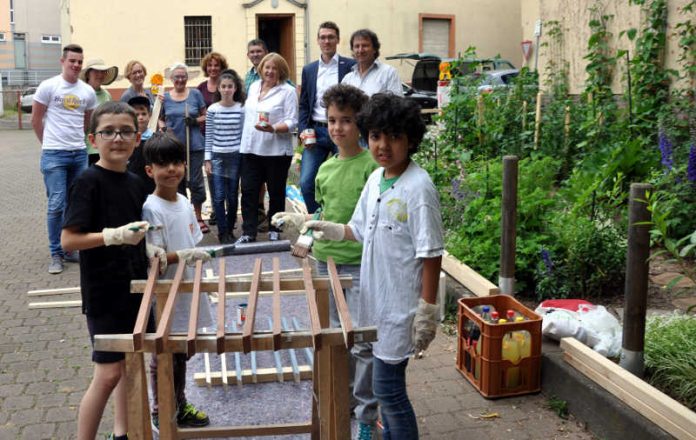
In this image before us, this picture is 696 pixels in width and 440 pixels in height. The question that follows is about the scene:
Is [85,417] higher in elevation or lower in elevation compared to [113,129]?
lower

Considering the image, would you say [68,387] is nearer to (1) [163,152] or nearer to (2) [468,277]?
(1) [163,152]

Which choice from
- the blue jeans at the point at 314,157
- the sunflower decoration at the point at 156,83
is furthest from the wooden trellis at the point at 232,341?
the sunflower decoration at the point at 156,83

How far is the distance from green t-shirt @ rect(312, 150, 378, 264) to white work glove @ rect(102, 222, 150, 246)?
40.8 inches

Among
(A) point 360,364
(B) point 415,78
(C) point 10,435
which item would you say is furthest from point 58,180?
(B) point 415,78

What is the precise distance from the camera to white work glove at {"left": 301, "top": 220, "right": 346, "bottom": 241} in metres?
3.48

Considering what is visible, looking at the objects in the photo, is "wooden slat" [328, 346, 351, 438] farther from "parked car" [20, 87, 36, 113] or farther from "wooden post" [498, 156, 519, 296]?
"parked car" [20, 87, 36, 113]

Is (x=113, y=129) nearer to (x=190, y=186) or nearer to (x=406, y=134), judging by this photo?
(x=406, y=134)

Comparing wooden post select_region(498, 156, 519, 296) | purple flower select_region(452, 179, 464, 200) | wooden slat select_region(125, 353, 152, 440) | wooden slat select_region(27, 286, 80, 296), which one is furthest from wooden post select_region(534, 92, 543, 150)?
wooden slat select_region(125, 353, 152, 440)

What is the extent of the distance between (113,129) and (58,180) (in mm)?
4219

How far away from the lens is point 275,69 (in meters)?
7.36

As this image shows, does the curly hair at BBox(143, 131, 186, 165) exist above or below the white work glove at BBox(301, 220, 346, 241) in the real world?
above

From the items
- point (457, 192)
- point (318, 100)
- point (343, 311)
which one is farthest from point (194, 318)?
point (318, 100)

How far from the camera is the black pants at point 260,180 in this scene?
754cm

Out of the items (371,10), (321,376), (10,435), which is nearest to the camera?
(321,376)
